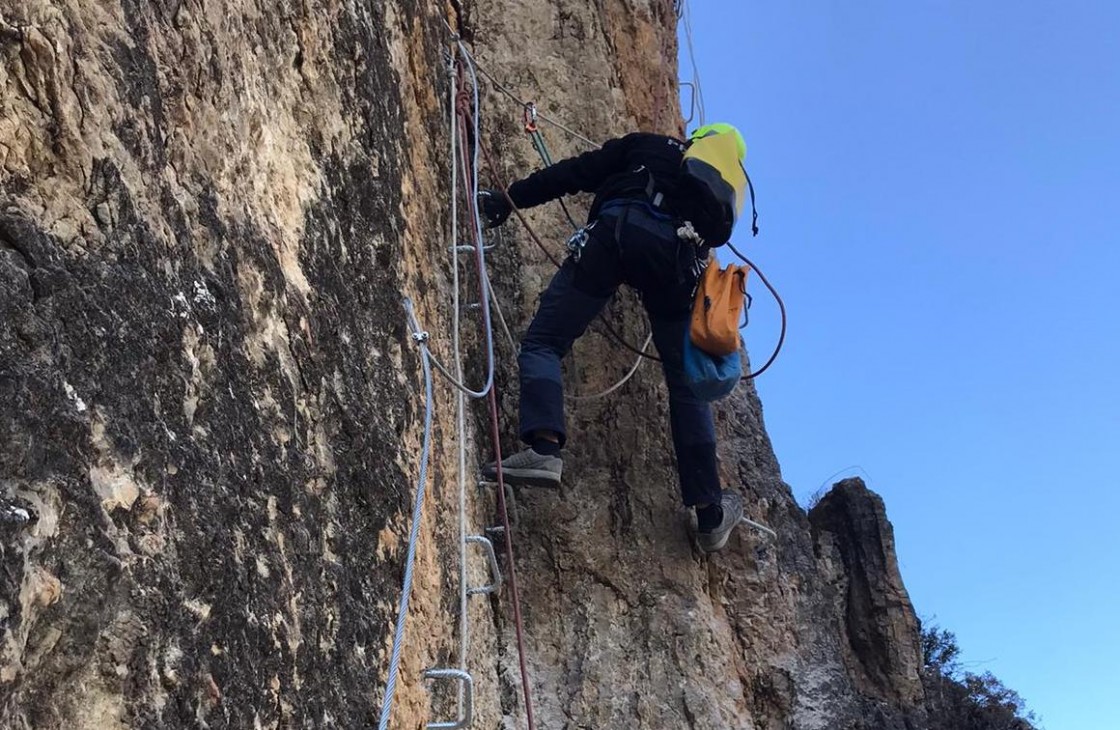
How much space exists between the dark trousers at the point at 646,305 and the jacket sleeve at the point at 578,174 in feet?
1.12

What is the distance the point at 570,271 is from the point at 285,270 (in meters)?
2.27

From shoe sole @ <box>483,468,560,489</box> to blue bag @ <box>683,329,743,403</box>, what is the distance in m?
0.87

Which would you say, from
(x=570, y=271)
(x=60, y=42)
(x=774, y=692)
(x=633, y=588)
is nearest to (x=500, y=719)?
(x=633, y=588)

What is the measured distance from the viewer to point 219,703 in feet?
7.75

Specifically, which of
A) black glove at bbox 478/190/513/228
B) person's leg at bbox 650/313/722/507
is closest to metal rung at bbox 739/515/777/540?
person's leg at bbox 650/313/722/507

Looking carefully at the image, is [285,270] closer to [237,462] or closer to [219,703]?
[237,462]

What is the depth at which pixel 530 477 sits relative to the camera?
500cm

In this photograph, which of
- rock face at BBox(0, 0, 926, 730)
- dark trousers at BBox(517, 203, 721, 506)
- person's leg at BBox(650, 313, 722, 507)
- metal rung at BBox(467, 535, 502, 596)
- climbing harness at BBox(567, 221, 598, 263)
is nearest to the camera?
rock face at BBox(0, 0, 926, 730)

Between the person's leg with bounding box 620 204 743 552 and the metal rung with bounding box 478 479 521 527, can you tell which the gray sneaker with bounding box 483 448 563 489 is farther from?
the person's leg with bounding box 620 204 743 552

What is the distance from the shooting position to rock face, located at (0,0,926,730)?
214 centimetres

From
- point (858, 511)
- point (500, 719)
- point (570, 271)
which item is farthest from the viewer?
point (858, 511)

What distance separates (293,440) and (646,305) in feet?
9.60

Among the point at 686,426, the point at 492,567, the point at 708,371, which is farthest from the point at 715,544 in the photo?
the point at 492,567

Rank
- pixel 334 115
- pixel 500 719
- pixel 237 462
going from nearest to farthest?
pixel 237 462 → pixel 334 115 → pixel 500 719
